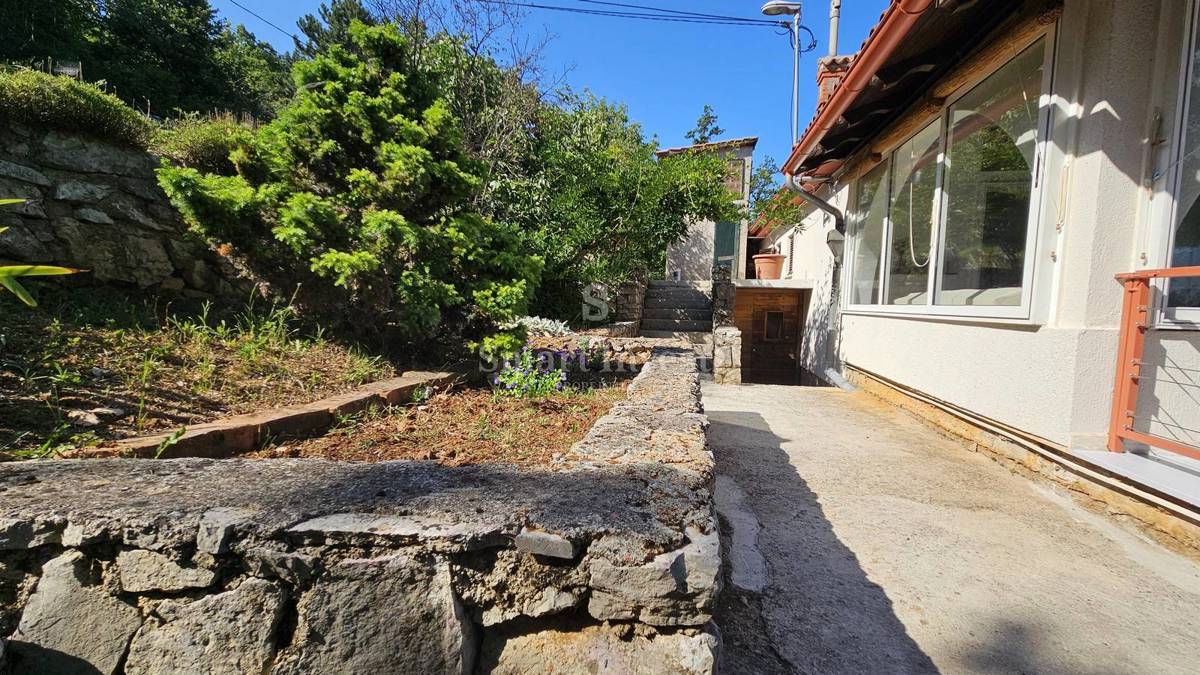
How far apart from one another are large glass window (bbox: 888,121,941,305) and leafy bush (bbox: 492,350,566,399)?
10.4ft

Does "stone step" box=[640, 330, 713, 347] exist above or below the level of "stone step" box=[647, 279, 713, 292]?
below

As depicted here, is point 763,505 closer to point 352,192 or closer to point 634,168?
point 352,192

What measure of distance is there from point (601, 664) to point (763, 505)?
1.53 m

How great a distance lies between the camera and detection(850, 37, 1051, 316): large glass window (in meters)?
2.75

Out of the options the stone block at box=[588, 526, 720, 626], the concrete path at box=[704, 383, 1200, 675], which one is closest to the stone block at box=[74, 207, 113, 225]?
the stone block at box=[588, 526, 720, 626]

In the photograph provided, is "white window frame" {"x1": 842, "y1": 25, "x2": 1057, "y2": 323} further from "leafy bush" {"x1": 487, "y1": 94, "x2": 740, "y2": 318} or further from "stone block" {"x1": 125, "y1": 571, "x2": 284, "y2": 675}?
"stone block" {"x1": 125, "y1": 571, "x2": 284, "y2": 675}

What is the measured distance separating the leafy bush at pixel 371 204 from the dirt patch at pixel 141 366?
19.9 inches

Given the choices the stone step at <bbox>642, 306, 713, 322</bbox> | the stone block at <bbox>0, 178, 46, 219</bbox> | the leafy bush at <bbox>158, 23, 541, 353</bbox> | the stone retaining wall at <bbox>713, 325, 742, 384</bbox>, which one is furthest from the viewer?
the stone step at <bbox>642, 306, 713, 322</bbox>

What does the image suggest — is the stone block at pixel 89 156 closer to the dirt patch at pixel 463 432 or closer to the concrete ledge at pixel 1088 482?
the dirt patch at pixel 463 432

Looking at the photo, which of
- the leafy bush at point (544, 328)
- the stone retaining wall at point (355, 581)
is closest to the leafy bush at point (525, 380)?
the leafy bush at point (544, 328)

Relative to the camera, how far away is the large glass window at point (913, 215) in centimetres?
385

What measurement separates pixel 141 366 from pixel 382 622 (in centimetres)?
247

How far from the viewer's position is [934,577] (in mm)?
1680

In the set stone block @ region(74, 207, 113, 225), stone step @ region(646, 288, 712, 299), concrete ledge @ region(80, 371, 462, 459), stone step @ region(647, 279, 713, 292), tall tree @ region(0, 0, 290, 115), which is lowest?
concrete ledge @ region(80, 371, 462, 459)
